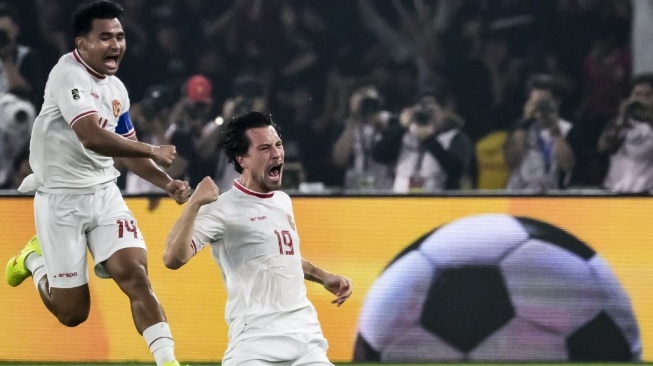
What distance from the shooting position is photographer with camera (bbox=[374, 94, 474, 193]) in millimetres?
8008

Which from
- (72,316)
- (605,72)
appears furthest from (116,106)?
(605,72)

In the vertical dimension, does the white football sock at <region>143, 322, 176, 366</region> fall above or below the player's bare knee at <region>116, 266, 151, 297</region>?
below

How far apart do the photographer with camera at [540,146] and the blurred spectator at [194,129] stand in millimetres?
1953

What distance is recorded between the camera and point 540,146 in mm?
8047

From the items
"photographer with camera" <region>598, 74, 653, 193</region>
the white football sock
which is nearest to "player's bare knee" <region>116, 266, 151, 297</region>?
the white football sock

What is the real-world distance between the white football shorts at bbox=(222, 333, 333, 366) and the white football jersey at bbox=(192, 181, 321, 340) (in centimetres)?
4

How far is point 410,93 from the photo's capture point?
8102mm

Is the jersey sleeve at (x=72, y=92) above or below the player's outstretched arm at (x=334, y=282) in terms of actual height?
above

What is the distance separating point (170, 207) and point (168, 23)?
1266 mm

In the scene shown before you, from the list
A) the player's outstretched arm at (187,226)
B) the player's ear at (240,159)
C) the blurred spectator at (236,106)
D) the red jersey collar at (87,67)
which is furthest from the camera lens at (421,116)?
the player's outstretched arm at (187,226)

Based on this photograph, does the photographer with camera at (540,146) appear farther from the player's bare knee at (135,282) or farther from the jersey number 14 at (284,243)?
the jersey number 14 at (284,243)

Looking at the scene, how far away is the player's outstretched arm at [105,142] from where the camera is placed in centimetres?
536

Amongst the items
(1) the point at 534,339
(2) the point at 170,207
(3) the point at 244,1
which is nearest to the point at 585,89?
(1) the point at 534,339

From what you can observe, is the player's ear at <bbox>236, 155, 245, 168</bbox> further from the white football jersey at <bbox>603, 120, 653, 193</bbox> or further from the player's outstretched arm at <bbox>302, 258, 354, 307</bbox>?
the white football jersey at <bbox>603, 120, 653, 193</bbox>
